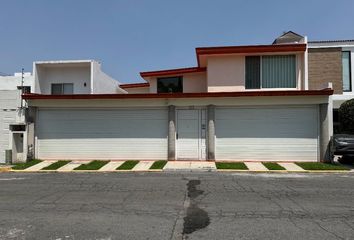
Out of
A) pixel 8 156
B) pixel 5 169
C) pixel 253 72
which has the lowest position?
pixel 5 169

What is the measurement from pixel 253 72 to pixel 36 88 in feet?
46.1

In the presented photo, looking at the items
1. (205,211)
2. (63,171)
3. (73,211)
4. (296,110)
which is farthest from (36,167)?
(296,110)

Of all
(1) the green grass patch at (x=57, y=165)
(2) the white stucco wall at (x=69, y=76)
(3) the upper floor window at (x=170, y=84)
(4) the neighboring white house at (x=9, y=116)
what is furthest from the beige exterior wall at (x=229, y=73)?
(4) the neighboring white house at (x=9, y=116)

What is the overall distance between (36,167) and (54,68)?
10918mm

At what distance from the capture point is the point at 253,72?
64.6 feet

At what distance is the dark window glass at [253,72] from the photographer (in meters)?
19.5

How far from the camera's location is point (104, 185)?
11.0 metres

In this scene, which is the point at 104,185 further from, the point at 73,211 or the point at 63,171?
the point at 63,171

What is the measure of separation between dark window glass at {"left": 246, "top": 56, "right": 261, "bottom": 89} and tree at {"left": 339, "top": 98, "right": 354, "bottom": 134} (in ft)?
18.7

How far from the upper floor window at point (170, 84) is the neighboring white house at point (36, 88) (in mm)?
4849

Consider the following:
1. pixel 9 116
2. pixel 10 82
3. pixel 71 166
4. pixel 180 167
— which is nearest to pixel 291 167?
pixel 180 167

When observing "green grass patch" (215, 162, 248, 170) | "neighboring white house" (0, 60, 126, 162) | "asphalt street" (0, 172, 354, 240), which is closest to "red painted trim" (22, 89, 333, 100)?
"neighboring white house" (0, 60, 126, 162)

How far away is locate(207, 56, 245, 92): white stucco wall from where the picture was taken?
64.5 feet

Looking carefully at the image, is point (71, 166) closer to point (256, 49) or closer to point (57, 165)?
point (57, 165)
